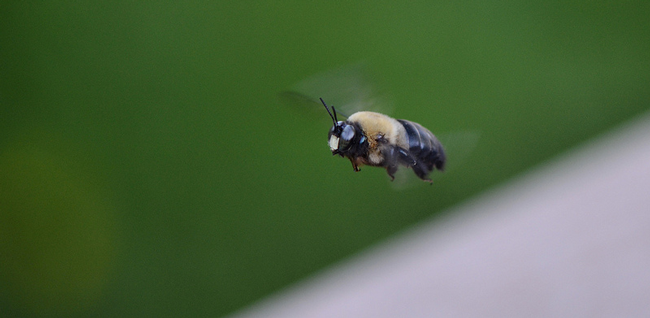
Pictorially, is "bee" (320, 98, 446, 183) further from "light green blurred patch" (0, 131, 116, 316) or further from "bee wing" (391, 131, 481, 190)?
"light green blurred patch" (0, 131, 116, 316)

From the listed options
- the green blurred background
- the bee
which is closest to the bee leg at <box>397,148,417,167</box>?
the bee

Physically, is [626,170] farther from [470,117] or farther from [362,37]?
[362,37]

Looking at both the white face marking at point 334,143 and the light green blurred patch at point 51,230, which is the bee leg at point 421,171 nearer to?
the white face marking at point 334,143

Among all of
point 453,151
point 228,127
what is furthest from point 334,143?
point 228,127

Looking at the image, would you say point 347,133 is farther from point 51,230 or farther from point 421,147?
point 51,230

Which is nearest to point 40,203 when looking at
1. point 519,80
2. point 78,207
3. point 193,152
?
point 78,207

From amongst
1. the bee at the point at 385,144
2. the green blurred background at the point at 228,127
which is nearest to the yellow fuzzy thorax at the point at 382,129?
the bee at the point at 385,144
